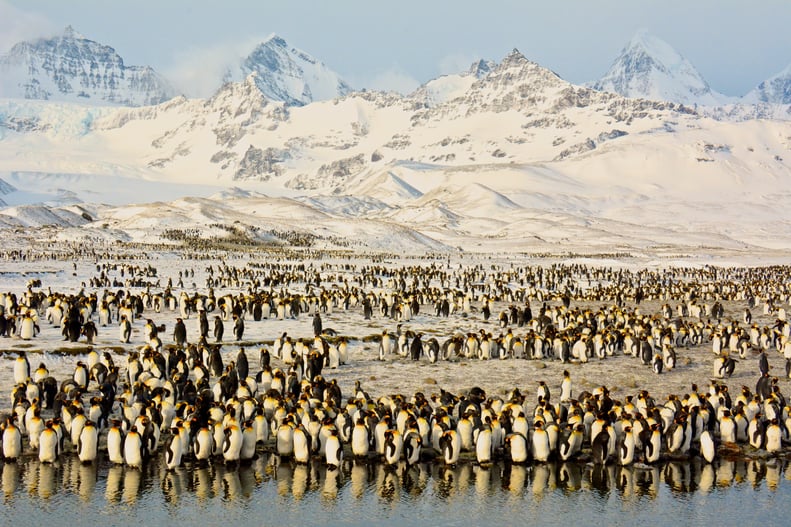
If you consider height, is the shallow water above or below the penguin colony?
below

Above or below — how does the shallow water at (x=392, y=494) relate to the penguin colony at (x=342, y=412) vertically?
below

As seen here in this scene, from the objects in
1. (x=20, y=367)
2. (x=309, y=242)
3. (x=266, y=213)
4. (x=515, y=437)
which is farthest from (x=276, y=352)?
(x=266, y=213)

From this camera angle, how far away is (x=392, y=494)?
1244cm

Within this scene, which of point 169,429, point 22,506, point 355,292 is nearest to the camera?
point 22,506

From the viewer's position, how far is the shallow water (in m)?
11.6

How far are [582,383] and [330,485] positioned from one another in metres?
8.51

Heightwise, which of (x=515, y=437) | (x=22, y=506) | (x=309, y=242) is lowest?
(x=22, y=506)

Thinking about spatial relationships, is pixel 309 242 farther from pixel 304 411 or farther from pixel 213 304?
pixel 304 411

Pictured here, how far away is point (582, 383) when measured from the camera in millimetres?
19016

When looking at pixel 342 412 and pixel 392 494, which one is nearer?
pixel 392 494

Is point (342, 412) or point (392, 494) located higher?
point (342, 412)

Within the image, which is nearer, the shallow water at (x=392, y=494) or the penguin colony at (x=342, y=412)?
the shallow water at (x=392, y=494)

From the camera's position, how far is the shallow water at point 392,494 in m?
11.6

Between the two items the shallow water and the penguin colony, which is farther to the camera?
the penguin colony
